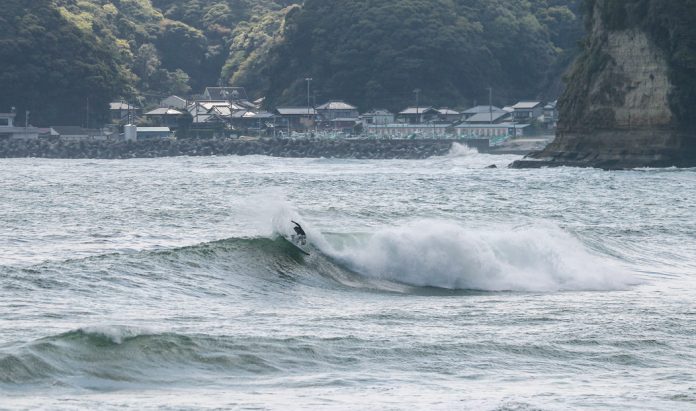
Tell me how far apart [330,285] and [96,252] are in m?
5.19

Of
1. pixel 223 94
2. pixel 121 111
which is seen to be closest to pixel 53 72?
pixel 121 111

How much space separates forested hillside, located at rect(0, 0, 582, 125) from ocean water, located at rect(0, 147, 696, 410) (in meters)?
106

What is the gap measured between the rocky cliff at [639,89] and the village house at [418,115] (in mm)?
62774

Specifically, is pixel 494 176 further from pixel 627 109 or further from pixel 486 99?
pixel 486 99

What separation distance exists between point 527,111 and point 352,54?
65.9 ft

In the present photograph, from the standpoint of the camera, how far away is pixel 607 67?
72500 millimetres

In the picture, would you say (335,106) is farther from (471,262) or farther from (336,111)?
(471,262)

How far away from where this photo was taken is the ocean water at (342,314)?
12914 millimetres

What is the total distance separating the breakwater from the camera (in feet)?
389

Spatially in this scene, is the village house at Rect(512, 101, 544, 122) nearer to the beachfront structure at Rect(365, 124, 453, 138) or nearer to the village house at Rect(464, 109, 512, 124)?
the village house at Rect(464, 109, 512, 124)

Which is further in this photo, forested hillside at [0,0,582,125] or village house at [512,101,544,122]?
village house at [512,101,544,122]

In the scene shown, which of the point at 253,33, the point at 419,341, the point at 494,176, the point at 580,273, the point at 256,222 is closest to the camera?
the point at 419,341

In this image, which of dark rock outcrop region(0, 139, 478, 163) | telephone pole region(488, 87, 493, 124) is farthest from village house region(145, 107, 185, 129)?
telephone pole region(488, 87, 493, 124)

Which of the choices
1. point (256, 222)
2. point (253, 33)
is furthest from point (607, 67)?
point (253, 33)
